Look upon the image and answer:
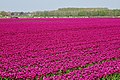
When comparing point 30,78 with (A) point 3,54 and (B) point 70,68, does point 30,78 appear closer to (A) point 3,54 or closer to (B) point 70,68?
(B) point 70,68

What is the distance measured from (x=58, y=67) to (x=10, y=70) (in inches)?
59.0

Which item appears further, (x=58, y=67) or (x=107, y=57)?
(x=107, y=57)

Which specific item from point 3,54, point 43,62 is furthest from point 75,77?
point 3,54

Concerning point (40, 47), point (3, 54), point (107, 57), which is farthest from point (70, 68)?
point (40, 47)

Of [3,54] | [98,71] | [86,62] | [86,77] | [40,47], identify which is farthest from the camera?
[40,47]

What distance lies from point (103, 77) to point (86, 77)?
23.6 inches

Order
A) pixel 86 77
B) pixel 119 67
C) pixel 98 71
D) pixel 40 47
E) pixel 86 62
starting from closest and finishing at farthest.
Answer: pixel 86 77
pixel 98 71
pixel 119 67
pixel 86 62
pixel 40 47

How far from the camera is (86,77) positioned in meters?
8.30

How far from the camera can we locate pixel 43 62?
1122 cm

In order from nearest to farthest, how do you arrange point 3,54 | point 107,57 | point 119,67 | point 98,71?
point 98,71
point 119,67
point 107,57
point 3,54

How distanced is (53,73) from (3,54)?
15.0 ft

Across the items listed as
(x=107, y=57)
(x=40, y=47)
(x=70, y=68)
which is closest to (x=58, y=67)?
A: (x=70, y=68)

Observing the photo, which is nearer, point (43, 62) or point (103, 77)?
point (103, 77)

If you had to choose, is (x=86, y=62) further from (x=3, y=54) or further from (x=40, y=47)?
(x=40, y=47)
